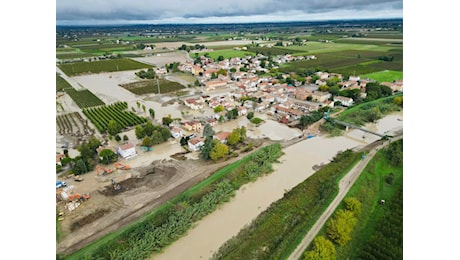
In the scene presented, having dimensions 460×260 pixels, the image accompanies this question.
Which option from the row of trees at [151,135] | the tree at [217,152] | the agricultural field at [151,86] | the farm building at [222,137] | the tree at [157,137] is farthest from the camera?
the agricultural field at [151,86]

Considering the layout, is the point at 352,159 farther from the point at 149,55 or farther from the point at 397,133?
the point at 149,55

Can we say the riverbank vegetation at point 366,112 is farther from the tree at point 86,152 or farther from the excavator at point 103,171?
the tree at point 86,152

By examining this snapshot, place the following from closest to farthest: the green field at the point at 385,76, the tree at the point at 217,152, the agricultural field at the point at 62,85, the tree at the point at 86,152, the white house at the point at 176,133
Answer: the tree at the point at 217,152 → the tree at the point at 86,152 → the white house at the point at 176,133 → the agricultural field at the point at 62,85 → the green field at the point at 385,76

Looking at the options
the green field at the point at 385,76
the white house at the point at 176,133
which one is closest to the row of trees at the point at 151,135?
the white house at the point at 176,133

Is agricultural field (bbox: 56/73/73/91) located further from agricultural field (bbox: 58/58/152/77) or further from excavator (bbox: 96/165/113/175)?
excavator (bbox: 96/165/113/175)

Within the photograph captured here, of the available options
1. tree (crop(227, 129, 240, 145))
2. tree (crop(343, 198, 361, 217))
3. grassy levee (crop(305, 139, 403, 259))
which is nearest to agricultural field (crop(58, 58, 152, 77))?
tree (crop(227, 129, 240, 145))

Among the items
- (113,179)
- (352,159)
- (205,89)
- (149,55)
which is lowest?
(113,179)

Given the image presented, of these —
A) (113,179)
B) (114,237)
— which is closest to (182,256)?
(114,237)
